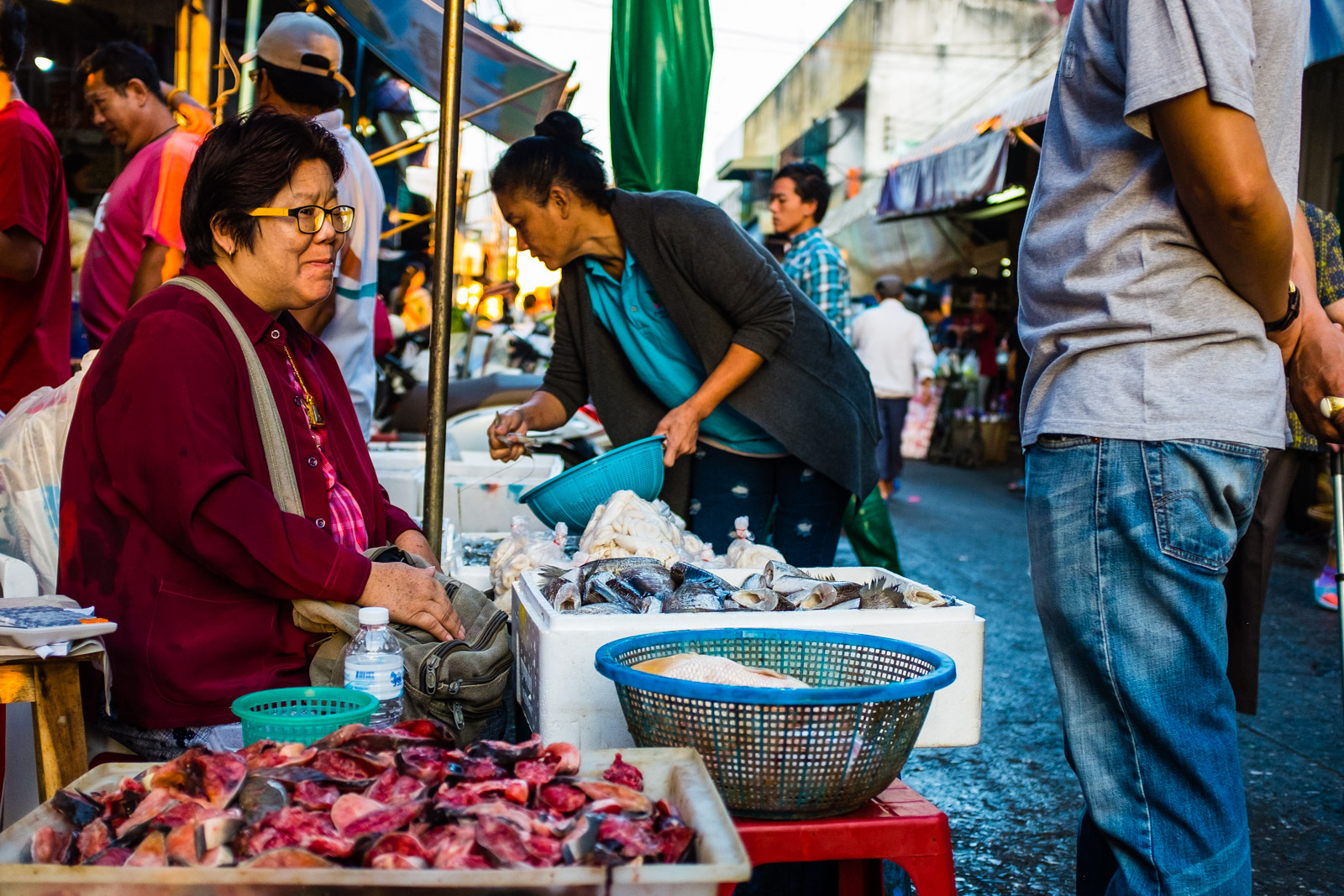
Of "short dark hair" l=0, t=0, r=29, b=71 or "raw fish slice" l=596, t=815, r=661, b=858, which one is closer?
"raw fish slice" l=596, t=815, r=661, b=858

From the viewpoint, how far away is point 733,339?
3.12m

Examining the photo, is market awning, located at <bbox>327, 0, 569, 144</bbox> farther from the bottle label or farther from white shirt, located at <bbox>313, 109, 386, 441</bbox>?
the bottle label

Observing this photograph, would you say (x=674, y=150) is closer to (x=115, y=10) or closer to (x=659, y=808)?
(x=659, y=808)

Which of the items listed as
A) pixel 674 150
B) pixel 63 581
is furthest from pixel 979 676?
pixel 674 150

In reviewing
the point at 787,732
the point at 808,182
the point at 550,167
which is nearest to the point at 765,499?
the point at 550,167

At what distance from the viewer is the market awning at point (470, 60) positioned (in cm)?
449

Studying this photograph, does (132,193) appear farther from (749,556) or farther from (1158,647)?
(1158,647)

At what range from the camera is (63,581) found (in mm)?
2055

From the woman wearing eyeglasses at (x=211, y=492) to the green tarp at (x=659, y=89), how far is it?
5.84 feet

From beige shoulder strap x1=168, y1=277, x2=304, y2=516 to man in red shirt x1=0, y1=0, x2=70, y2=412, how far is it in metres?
1.27

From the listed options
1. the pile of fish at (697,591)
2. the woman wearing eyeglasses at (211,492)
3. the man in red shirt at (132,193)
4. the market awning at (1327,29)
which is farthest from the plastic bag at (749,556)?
the market awning at (1327,29)

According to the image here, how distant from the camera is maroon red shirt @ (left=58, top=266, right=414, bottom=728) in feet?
6.37

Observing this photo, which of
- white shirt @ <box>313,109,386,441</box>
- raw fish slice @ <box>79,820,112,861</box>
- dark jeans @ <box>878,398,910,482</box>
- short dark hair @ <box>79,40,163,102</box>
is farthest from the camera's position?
dark jeans @ <box>878,398,910,482</box>

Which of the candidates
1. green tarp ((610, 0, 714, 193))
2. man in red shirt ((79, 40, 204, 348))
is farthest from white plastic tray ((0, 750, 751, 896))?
green tarp ((610, 0, 714, 193))
